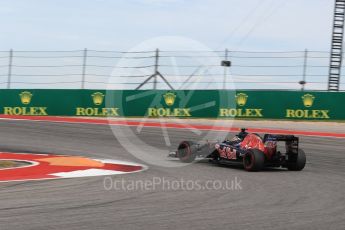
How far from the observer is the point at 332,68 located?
27.9 m

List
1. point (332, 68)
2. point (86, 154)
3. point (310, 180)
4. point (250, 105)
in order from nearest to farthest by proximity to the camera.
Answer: point (310, 180) < point (86, 154) < point (250, 105) < point (332, 68)

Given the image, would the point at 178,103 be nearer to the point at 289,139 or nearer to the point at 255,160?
the point at 289,139

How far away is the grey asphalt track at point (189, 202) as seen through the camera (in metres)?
6.50

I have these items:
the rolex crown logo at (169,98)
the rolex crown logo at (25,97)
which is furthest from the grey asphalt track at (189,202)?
the rolex crown logo at (25,97)

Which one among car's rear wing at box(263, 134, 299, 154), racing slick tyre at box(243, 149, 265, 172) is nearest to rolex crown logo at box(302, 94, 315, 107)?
car's rear wing at box(263, 134, 299, 154)

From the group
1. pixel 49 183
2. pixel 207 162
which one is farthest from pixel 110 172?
pixel 207 162

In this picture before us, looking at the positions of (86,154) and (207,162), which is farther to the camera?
(86,154)

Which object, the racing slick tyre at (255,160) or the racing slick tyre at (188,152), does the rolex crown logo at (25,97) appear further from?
the racing slick tyre at (255,160)

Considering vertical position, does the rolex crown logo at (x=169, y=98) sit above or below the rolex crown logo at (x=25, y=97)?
above

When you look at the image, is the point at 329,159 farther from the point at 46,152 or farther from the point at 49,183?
the point at 49,183

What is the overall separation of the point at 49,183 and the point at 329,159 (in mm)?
7450

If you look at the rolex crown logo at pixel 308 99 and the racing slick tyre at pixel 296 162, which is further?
the rolex crown logo at pixel 308 99

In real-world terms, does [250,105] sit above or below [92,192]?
above

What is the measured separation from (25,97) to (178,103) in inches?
264
